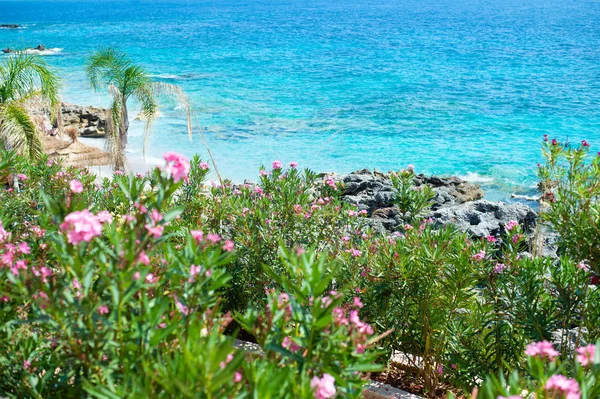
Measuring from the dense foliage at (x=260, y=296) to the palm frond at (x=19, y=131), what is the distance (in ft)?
13.1

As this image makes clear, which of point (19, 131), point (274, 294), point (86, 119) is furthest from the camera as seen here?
point (86, 119)

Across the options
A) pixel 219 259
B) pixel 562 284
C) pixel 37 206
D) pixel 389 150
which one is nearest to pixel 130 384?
pixel 219 259

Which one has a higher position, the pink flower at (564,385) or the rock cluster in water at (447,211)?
the pink flower at (564,385)

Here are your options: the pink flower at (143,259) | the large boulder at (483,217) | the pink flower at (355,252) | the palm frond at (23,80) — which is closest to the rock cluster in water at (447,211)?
the large boulder at (483,217)

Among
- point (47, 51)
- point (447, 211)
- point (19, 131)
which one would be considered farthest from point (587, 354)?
point (47, 51)

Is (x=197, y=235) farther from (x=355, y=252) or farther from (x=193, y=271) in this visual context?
(x=355, y=252)

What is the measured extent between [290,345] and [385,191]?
34.7 ft

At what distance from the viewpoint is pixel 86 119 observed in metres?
23.6

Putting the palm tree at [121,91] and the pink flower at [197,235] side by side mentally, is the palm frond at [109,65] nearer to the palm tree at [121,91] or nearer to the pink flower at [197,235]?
the palm tree at [121,91]

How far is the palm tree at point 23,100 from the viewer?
10367 mm

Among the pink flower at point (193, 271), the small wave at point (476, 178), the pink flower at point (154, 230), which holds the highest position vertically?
the pink flower at point (154, 230)

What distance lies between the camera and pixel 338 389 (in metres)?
2.24

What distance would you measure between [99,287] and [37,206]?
4.39 metres

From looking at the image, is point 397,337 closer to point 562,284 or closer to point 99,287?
point 562,284
